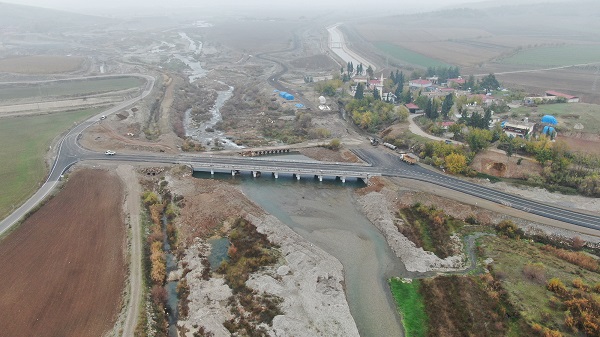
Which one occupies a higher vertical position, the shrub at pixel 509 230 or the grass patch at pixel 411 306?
the shrub at pixel 509 230

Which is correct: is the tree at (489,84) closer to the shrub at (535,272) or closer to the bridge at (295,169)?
the bridge at (295,169)

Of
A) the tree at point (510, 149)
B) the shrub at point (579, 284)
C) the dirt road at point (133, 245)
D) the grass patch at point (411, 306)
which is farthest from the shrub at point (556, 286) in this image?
the dirt road at point (133, 245)

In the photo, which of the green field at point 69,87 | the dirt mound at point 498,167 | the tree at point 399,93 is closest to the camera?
the dirt mound at point 498,167

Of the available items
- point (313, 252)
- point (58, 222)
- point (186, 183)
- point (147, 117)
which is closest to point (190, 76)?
point (147, 117)

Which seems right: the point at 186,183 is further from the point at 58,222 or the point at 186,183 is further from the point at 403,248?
the point at 403,248

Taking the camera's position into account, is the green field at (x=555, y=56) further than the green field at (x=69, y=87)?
Yes

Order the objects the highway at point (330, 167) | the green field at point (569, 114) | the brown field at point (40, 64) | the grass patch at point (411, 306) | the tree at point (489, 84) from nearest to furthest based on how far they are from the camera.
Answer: the grass patch at point (411, 306) < the highway at point (330, 167) < the green field at point (569, 114) < the tree at point (489, 84) < the brown field at point (40, 64)

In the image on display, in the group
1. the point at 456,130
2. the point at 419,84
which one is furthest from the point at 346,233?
the point at 419,84
